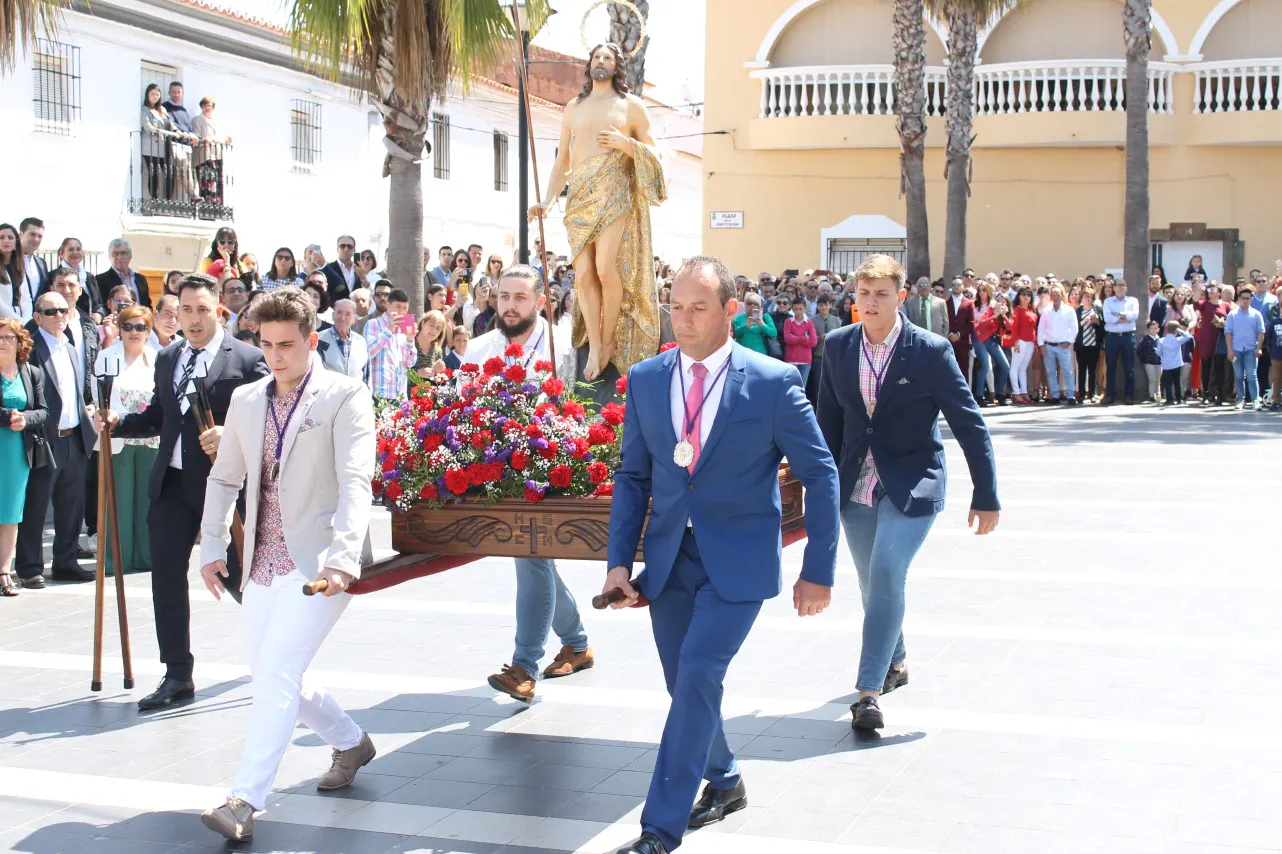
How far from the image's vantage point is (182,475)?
7.12m

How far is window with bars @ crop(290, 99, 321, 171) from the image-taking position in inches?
1134

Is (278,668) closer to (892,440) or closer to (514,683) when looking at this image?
(514,683)

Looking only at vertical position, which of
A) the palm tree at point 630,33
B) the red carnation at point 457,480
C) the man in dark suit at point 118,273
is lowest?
the red carnation at point 457,480

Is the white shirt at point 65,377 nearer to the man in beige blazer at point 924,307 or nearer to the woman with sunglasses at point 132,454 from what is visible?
the woman with sunglasses at point 132,454

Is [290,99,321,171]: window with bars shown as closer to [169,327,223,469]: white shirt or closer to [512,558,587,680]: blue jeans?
[169,327,223,469]: white shirt

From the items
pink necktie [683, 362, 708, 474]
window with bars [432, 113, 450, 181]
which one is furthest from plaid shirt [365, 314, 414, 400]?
window with bars [432, 113, 450, 181]

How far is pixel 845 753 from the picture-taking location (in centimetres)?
629

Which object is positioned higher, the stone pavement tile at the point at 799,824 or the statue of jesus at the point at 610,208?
the statue of jesus at the point at 610,208

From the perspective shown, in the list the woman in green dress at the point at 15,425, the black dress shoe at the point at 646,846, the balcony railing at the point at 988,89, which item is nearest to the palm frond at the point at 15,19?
the woman in green dress at the point at 15,425

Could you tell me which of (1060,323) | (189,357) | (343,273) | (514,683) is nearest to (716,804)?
(514,683)

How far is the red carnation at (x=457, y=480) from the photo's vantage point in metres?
6.03

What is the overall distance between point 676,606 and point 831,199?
2731cm

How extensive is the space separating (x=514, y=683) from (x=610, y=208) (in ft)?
9.79

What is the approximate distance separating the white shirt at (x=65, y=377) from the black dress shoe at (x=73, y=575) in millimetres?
1077
